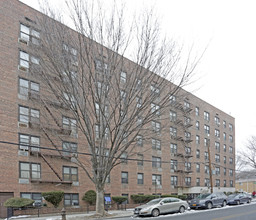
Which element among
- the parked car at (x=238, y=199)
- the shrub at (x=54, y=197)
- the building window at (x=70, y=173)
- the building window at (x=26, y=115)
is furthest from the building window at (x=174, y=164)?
the building window at (x=26, y=115)

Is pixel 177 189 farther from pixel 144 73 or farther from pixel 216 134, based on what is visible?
pixel 144 73

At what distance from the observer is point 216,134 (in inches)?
2226

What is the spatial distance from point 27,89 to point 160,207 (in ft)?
45.7

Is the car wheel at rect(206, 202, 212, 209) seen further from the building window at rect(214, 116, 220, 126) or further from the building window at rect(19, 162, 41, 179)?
the building window at rect(214, 116, 220, 126)

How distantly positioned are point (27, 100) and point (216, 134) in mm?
38882

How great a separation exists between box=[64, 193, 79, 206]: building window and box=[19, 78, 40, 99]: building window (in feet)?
29.7

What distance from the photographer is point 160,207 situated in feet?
70.5

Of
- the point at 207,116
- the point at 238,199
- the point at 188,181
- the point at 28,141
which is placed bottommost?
the point at 238,199

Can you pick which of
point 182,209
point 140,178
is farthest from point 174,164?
point 182,209

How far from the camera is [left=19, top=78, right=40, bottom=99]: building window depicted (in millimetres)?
25812

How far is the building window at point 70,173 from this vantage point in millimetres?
28550

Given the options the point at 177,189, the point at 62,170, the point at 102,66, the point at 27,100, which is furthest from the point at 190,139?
the point at 102,66

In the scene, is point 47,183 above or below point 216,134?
below

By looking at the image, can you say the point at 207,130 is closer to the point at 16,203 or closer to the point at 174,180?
the point at 174,180
